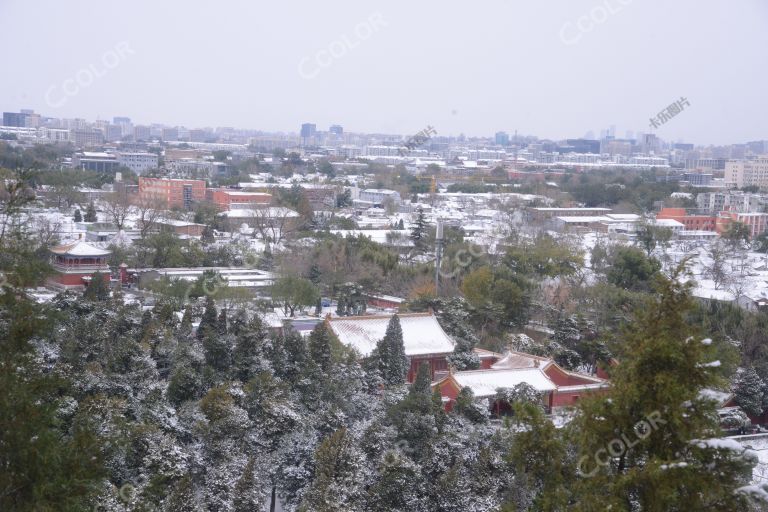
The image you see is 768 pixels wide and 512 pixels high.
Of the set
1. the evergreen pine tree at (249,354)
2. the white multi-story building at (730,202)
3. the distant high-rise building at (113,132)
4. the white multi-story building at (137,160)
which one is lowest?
the evergreen pine tree at (249,354)

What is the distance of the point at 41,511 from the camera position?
289cm

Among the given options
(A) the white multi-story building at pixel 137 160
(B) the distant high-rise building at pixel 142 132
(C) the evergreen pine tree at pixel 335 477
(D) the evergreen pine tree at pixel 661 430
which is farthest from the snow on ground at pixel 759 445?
(B) the distant high-rise building at pixel 142 132

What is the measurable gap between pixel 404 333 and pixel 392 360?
4.15ft

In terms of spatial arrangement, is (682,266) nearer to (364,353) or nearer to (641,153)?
(364,353)

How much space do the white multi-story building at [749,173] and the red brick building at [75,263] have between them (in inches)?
1234

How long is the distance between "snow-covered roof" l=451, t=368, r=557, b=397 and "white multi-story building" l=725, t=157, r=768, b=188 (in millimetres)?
32180

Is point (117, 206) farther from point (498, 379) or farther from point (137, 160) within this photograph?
point (137, 160)

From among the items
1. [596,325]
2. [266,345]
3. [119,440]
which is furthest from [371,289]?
[119,440]

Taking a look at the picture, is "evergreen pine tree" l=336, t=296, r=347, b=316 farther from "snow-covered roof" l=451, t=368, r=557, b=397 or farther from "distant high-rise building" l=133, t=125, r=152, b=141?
"distant high-rise building" l=133, t=125, r=152, b=141

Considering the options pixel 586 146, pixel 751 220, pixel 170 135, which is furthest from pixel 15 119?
pixel 751 220

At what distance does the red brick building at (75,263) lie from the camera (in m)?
12.1

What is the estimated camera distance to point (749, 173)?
38.3 metres

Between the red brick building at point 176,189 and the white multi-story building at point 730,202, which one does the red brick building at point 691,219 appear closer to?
the white multi-story building at point 730,202

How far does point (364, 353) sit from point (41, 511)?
5.82 m
